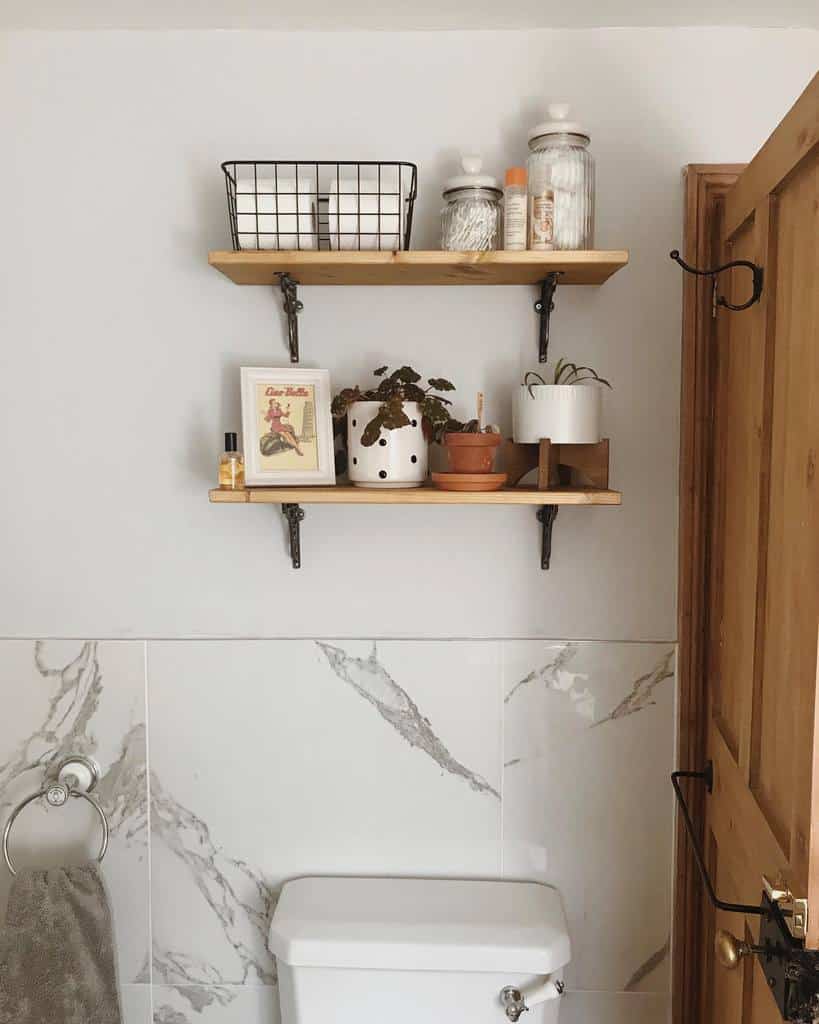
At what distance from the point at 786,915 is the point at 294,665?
0.86m

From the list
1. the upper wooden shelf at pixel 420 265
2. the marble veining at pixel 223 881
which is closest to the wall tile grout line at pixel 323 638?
the marble veining at pixel 223 881

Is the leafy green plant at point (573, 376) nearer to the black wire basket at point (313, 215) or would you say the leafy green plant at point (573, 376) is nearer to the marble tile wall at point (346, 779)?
the black wire basket at point (313, 215)

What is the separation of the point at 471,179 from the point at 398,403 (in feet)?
1.14

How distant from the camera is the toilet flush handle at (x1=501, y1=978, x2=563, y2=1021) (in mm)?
1391

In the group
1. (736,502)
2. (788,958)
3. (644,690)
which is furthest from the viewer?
(644,690)

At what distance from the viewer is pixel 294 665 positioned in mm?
1545

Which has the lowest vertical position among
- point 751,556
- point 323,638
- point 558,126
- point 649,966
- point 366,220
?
point 649,966

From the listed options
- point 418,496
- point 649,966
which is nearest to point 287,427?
point 418,496

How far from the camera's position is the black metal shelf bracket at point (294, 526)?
4.84 ft

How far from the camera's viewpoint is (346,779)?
156cm

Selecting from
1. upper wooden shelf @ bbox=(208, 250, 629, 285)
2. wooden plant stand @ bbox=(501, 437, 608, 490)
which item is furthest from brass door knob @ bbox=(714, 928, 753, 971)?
upper wooden shelf @ bbox=(208, 250, 629, 285)

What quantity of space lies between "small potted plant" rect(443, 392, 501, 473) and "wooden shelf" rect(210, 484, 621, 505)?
41 mm

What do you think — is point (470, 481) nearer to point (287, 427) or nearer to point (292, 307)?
point (287, 427)

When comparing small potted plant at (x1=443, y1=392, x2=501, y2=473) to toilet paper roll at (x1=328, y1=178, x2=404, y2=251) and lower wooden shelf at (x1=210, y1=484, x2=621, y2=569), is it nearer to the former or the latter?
lower wooden shelf at (x1=210, y1=484, x2=621, y2=569)
